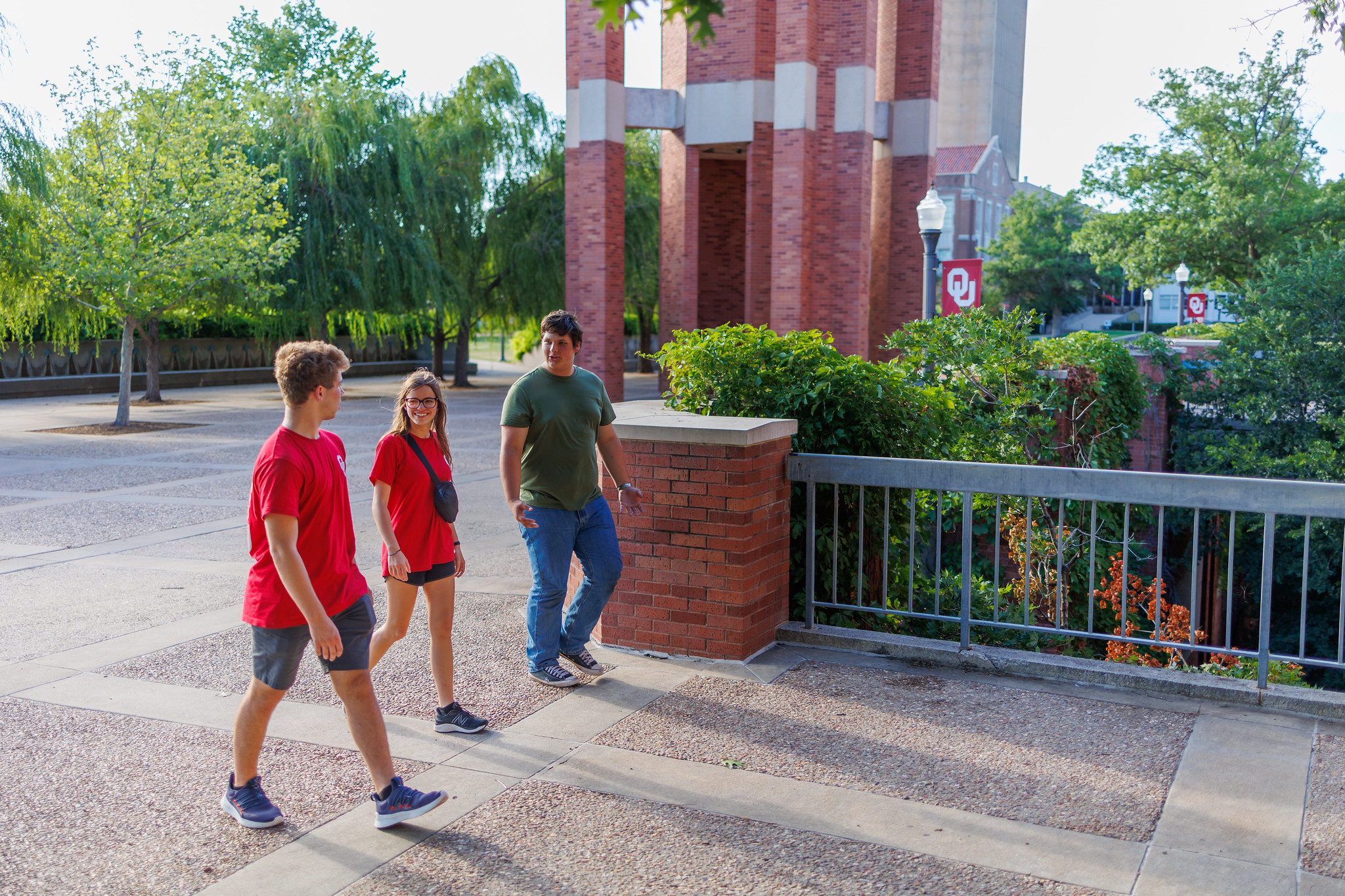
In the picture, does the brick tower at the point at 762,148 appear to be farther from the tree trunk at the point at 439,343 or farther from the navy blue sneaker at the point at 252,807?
the navy blue sneaker at the point at 252,807

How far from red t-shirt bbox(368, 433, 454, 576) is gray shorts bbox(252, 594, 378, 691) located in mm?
669

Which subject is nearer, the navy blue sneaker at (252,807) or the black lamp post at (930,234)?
the navy blue sneaker at (252,807)

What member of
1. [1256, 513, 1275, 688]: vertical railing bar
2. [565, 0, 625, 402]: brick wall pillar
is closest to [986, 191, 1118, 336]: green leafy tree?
[565, 0, 625, 402]: brick wall pillar

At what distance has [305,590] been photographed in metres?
3.40

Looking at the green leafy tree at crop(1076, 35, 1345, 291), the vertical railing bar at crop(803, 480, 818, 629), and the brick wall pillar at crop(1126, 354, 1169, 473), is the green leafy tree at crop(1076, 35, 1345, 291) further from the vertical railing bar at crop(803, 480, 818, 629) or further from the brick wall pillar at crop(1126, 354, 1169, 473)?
the vertical railing bar at crop(803, 480, 818, 629)

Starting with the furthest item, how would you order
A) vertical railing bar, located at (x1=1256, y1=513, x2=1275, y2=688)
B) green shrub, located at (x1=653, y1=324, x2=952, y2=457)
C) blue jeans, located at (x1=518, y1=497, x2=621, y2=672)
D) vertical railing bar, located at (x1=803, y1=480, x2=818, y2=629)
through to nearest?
green shrub, located at (x1=653, y1=324, x2=952, y2=457) < vertical railing bar, located at (x1=803, y1=480, x2=818, y2=629) < blue jeans, located at (x1=518, y1=497, x2=621, y2=672) < vertical railing bar, located at (x1=1256, y1=513, x2=1275, y2=688)

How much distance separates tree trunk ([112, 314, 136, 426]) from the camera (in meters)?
20.7

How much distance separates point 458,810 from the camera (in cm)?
385

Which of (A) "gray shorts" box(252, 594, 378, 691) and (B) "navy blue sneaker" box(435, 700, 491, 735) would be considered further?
(B) "navy blue sneaker" box(435, 700, 491, 735)

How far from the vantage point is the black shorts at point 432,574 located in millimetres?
4441

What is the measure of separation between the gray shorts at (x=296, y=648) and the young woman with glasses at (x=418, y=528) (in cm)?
57

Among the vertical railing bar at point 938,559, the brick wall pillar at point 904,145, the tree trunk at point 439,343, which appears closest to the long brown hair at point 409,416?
the vertical railing bar at point 938,559

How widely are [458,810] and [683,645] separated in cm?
202

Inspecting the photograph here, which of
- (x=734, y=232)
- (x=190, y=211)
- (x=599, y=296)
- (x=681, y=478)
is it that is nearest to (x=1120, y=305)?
Answer: (x=734, y=232)
